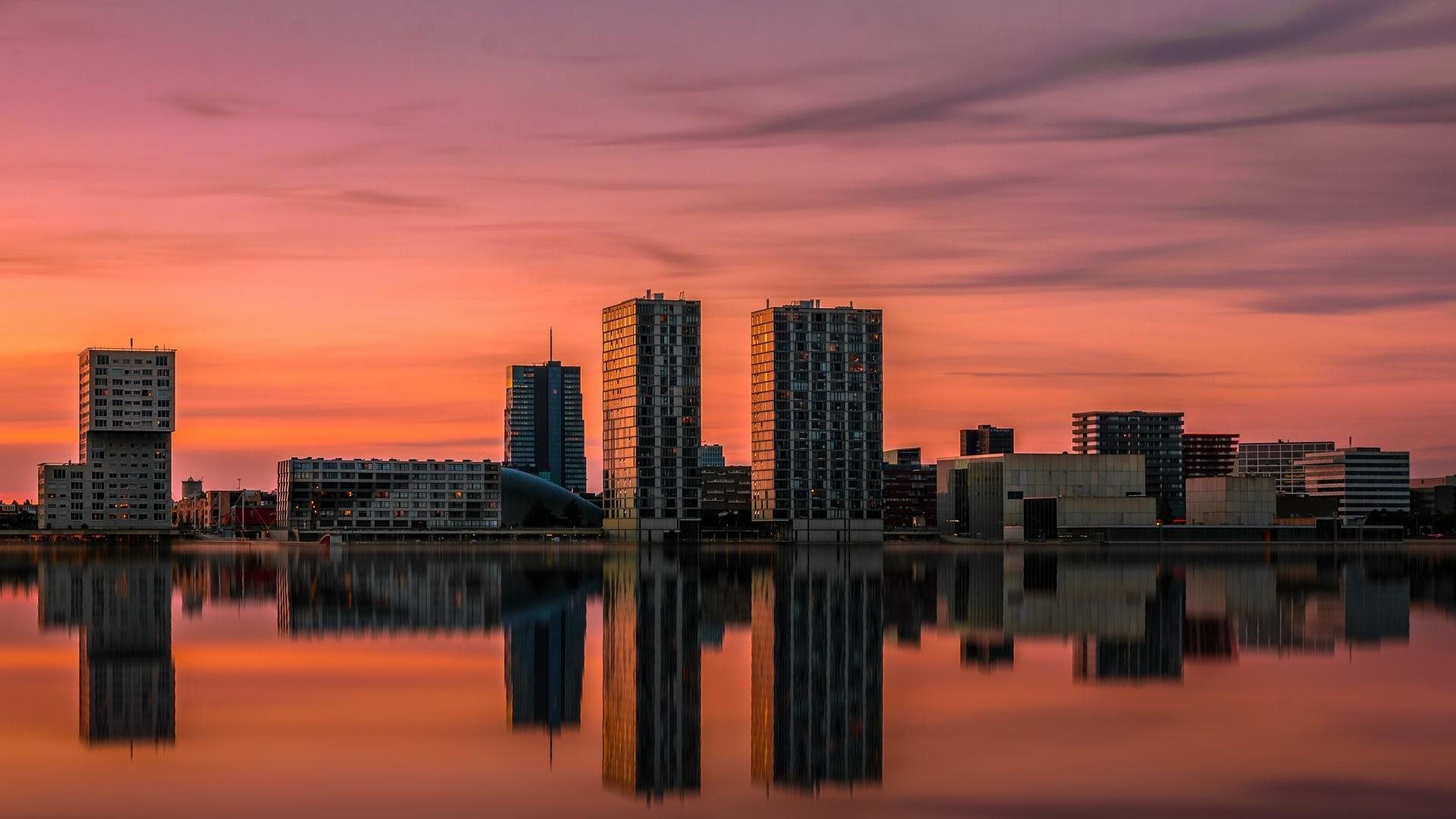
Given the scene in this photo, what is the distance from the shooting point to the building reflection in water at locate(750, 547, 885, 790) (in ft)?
123

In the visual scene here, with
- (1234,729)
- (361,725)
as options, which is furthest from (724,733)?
(1234,729)

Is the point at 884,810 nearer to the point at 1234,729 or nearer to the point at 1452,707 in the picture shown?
the point at 1234,729

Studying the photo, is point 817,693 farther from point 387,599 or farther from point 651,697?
point 387,599

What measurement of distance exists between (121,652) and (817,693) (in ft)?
86.2

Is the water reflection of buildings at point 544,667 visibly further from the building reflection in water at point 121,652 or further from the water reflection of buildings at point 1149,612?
the water reflection of buildings at point 1149,612

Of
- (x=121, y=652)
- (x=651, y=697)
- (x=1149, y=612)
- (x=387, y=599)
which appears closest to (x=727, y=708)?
(x=651, y=697)

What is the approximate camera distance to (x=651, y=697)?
162ft

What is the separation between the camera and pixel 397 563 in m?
184

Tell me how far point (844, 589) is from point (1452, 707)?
7185 cm

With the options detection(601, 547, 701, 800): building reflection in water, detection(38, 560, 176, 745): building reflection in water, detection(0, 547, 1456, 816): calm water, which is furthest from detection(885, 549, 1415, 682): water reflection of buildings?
detection(38, 560, 176, 745): building reflection in water

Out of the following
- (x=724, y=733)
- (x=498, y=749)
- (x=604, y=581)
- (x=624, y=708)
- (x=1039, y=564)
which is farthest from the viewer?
(x=1039, y=564)

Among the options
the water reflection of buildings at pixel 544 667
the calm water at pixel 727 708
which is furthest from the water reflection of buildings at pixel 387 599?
the water reflection of buildings at pixel 544 667

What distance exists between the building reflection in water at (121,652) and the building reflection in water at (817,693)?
1403cm

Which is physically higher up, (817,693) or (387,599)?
(817,693)
